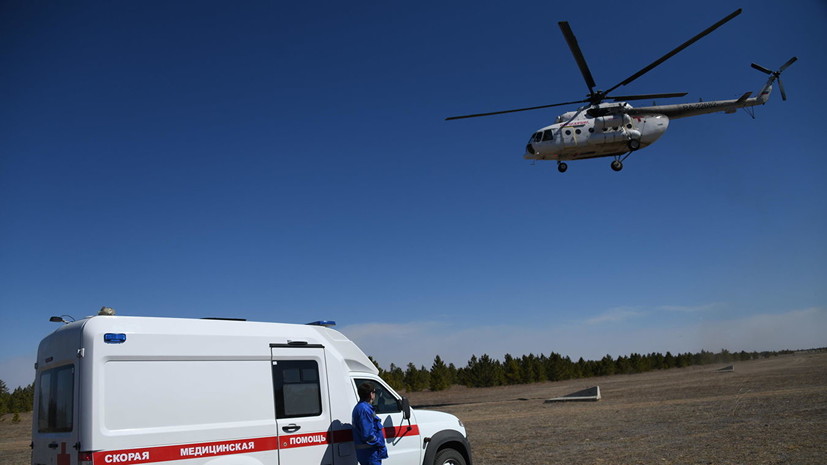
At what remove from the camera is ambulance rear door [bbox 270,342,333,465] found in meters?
7.83

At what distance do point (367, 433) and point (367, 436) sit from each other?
0.04 m

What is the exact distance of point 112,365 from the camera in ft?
21.6

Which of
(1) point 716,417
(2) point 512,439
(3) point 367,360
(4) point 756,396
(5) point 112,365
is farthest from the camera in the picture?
(4) point 756,396

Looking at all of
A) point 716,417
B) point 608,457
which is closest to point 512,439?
point 608,457

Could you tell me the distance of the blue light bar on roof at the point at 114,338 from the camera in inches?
259

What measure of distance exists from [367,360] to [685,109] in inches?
971

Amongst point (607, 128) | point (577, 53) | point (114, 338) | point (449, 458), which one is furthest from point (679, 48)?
point (114, 338)

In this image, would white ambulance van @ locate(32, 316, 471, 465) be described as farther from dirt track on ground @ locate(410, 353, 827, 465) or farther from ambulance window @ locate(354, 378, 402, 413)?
dirt track on ground @ locate(410, 353, 827, 465)

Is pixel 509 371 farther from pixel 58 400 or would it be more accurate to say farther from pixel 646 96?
pixel 58 400

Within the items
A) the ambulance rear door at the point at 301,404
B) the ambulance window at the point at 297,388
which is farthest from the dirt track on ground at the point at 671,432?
the ambulance window at the point at 297,388

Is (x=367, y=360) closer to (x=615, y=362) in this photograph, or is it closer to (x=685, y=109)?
(x=685, y=109)

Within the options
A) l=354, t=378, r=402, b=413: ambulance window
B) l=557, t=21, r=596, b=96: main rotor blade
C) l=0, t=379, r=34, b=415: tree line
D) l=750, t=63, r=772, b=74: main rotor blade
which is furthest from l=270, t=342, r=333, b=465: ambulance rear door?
l=0, t=379, r=34, b=415: tree line

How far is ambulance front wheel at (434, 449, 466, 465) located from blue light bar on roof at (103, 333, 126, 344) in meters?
5.08

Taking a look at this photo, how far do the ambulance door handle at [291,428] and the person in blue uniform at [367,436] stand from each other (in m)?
0.78
